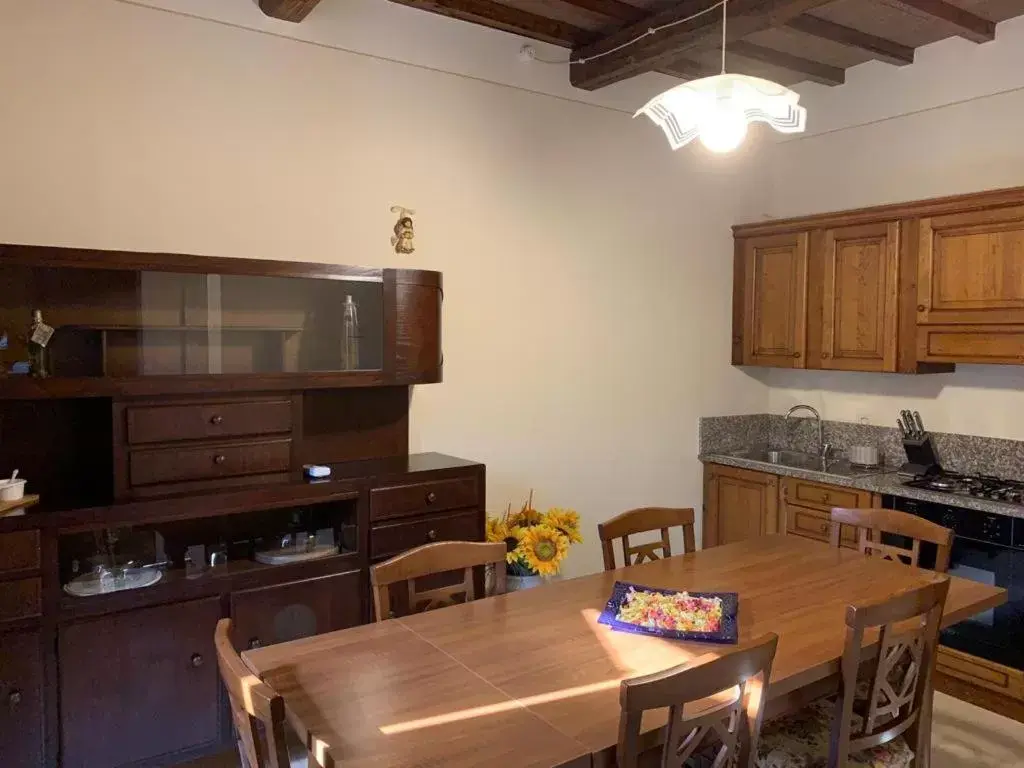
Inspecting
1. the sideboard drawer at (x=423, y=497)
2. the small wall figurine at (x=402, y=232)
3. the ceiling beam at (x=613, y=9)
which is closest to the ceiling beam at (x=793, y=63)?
the ceiling beam at (x=613, y=9)

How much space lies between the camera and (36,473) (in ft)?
8.70

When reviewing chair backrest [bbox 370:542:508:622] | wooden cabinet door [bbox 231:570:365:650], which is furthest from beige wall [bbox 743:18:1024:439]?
wooden cabinet door [bbox 231:570:365:650]

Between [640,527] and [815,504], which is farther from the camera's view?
[815,504]

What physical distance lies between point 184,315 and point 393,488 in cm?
96

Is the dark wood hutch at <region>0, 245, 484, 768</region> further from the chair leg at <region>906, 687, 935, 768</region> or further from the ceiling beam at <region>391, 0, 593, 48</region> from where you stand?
the chair leg at <region>906, 687, 935, 768</region>

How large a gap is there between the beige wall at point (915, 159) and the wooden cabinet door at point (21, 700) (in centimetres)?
394

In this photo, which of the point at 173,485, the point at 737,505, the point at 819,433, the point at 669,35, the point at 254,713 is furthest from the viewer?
the point at 819,433

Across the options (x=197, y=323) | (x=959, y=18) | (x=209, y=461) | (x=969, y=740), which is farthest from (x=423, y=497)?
(x=959, y=18)

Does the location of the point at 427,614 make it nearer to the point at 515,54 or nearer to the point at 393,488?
the point at 393,488

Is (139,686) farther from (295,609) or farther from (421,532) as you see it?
(421,532)

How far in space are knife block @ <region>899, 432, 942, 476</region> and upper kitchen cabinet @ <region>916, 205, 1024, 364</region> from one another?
46 centimetres

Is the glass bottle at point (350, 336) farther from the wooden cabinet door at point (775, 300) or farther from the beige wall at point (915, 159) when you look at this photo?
the beige wall at point (915, 159)

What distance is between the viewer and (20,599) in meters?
2.30

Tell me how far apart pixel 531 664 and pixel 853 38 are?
334 cm
